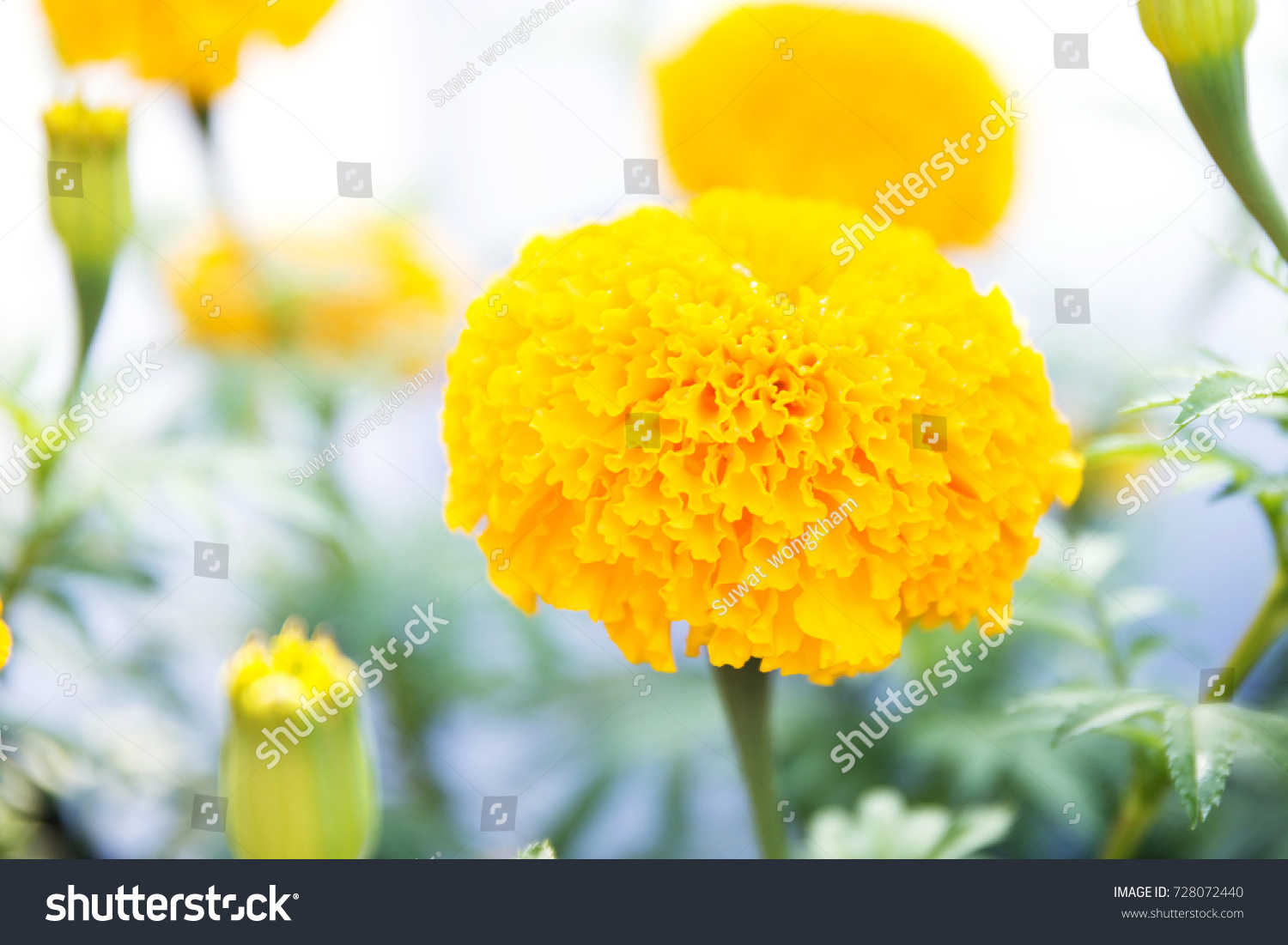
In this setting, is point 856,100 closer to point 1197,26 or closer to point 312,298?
point 1197,26

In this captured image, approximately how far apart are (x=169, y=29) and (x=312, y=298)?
0.16 m

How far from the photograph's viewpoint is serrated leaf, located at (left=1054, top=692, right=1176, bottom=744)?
0.36 metres

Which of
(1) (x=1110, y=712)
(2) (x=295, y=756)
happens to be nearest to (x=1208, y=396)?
(1) (x=1110, y=712)

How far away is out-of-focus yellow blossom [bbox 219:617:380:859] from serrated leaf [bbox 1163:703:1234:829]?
0.98ft

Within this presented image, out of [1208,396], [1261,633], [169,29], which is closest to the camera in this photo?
[1208,396]

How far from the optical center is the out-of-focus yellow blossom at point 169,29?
518mm

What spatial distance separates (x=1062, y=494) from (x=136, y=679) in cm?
54

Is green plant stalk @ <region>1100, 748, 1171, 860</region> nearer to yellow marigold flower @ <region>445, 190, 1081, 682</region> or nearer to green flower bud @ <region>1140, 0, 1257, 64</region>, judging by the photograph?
yellow marigold flower @ <region>445, 190, 1081, 682</region>

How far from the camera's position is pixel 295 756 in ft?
1.24

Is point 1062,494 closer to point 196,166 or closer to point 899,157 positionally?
point 899,157

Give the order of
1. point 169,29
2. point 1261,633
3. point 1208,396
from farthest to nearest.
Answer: point 169,29 → point 1261,633 → point 1208,396

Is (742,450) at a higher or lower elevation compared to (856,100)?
lower

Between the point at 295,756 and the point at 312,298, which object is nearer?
the point at 295,756
